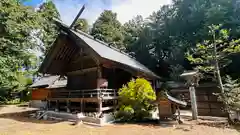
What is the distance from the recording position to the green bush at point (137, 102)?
8.83 metres

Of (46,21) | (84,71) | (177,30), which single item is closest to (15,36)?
(46,21)

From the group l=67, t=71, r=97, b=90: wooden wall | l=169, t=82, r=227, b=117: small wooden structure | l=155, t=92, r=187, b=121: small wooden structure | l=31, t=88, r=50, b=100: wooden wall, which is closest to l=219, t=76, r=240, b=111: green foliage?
l=155, t=92, r=187, b=121: small wooden structure

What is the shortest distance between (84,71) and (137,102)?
5.41 meters

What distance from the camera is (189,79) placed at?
→ 29.9 feet

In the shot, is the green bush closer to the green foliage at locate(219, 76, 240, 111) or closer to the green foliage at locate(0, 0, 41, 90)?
the green foliage at locate(219, 76, 240, 111)

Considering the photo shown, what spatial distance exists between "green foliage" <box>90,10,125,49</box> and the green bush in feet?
51.1

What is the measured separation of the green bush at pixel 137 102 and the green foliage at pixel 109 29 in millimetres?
15570

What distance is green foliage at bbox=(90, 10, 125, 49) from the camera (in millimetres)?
26969

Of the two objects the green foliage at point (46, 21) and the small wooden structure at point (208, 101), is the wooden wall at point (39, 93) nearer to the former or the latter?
the green foliage at point (46, 21)

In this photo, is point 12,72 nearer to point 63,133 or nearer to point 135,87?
point 63,133

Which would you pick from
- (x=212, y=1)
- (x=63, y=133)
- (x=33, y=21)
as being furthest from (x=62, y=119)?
(x=212, y=1)

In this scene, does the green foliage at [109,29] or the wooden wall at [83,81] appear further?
the green foliage at [109,29]

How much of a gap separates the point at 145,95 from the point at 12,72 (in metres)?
10.2

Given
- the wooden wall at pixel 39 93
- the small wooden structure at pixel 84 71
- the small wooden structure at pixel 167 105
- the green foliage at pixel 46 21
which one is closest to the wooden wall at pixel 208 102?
the small wooden structure at pixel 167 105
